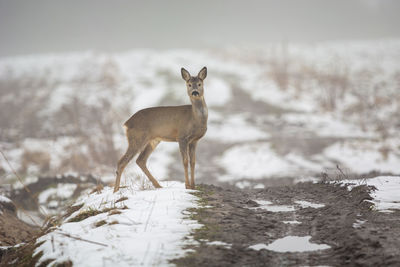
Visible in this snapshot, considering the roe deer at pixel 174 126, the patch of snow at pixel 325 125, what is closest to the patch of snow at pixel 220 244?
the roe deer at pixel 174 126

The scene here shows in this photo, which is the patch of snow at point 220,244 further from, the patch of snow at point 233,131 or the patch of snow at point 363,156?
the patch of snow at point 233,131

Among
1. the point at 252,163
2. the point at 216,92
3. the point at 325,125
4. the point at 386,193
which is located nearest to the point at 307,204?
the point at 386,193

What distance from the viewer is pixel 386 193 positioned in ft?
18.1

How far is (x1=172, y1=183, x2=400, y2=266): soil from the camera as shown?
138 inches

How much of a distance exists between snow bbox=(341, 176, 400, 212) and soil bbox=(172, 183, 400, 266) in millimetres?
146

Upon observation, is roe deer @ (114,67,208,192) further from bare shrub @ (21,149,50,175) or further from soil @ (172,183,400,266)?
bare shrub @ (21,149,50,175)

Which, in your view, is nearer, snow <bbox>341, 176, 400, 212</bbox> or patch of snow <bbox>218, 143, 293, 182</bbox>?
A: snow <bbox>341, 176, 400, 212</bbox>

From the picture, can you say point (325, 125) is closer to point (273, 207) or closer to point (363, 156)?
point (363, 156)

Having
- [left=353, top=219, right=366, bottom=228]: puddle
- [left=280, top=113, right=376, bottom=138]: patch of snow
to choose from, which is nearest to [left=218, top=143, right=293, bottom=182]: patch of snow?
[left=280, top=113, right=376, bottom=138]: patch of snow

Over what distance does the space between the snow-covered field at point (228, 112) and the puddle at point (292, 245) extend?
678cm

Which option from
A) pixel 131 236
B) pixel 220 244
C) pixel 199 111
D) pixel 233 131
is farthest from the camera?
A: pixel 233 131

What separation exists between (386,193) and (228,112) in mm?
16755

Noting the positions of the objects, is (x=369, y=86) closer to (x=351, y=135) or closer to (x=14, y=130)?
(x=351, y=135)

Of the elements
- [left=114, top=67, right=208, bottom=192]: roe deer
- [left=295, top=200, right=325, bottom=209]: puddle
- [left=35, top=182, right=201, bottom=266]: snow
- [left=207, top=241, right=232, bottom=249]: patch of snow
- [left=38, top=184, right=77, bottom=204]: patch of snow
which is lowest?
[left=38, top=184, right=77, bottom=204]: patch of snow
